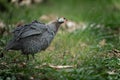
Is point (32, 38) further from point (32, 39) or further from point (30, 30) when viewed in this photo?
point (30, 30)

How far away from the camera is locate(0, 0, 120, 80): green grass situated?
17.9 feet

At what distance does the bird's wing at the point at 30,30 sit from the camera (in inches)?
238

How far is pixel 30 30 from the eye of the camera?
6094 millimetres

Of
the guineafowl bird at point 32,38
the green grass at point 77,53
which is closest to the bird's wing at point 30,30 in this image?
the guineafowl bird at point 32,38

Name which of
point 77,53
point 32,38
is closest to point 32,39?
point 32,38

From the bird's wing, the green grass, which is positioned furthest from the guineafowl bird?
the green grass

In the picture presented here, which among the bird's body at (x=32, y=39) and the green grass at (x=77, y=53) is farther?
the bird's body at (x=32, y=39)

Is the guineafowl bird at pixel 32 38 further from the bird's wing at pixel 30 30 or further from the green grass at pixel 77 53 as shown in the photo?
the green grass at pixel 77 53

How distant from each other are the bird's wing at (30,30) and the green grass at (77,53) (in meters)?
0.34

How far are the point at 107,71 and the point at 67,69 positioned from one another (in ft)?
1.69

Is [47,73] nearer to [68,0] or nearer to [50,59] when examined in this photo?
[50,59]

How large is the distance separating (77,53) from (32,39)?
1139 mm

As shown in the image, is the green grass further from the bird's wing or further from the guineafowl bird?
the bird's wing

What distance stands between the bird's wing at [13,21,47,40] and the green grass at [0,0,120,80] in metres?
0.34
